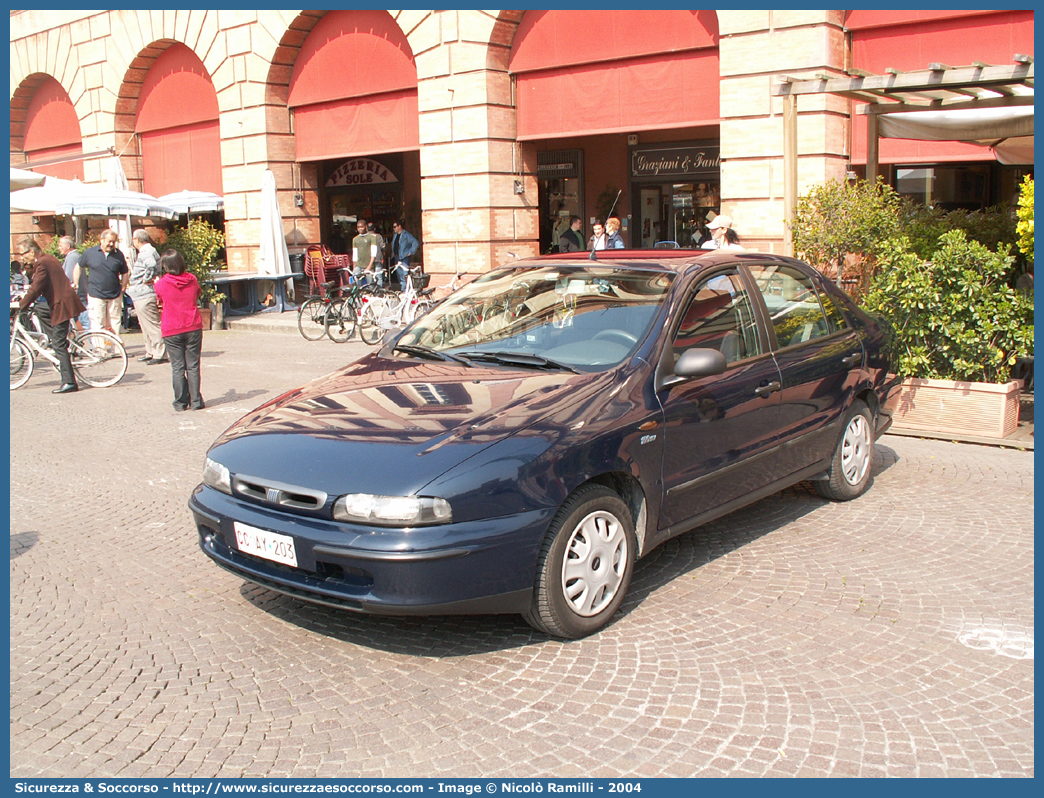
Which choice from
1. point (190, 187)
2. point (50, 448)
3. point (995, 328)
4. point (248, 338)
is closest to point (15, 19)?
point (190, 187)

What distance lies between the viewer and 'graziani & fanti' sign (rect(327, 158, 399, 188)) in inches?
952

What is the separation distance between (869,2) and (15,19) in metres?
24.0

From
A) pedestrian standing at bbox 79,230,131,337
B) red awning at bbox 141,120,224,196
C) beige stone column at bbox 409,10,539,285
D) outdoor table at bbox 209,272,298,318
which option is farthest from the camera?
red awning at bbox 141,120,224,196

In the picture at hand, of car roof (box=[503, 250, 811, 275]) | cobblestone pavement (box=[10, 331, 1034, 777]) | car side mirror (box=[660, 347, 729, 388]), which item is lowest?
cobblestone pavement (box=[10, 331, 1034, 777])

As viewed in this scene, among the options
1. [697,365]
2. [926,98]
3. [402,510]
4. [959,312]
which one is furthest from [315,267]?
[402,510]

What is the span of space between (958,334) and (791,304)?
117 inches

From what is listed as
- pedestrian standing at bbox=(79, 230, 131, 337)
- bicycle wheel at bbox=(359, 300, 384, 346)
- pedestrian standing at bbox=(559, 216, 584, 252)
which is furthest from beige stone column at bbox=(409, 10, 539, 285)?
pedestrian standing at bbox=(79, 230, 131, 337)

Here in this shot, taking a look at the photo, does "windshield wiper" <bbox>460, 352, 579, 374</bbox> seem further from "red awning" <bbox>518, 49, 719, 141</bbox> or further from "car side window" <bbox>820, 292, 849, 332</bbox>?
"red awning" <bbox>518, 49, 719, 141</bbox>

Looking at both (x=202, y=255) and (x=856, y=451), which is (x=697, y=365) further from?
(x=202, y=255)

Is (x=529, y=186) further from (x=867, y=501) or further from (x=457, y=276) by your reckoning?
(x=867, y=501)

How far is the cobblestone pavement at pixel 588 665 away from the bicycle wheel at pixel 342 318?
33.2 feet

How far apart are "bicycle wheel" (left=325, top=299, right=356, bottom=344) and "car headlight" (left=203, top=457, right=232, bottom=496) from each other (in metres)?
11.9

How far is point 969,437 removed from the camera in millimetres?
8328

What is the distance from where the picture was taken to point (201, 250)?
60.5 ft
